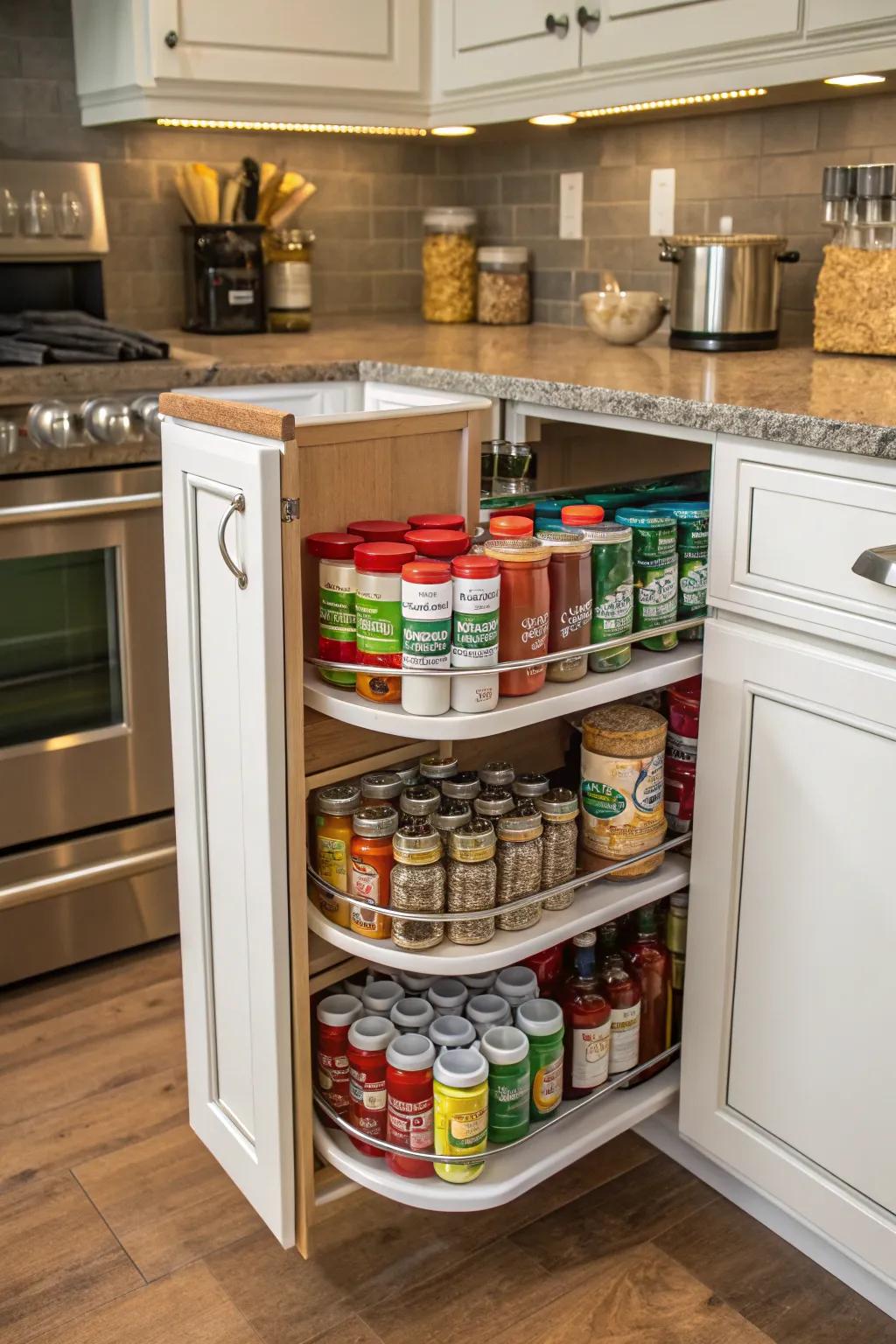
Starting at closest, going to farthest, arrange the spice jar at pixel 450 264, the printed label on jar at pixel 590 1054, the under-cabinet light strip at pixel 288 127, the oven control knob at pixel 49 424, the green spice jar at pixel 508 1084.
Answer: the green spice jar at pixel 508 1084, the printed label on jar at pixel 590 1054, the oven control knob at pixel 49 424, the under-cabinet light strip at pixel 288 127, the spice jar at pixel 450 264

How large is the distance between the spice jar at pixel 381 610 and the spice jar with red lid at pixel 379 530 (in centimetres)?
4

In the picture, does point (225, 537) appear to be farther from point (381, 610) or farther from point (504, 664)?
point (504, 664)

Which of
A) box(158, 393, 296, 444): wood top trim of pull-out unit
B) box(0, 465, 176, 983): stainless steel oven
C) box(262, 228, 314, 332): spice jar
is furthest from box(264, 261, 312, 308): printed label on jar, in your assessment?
box(158, 393, 296, 444): wood top trim of pull-out unit

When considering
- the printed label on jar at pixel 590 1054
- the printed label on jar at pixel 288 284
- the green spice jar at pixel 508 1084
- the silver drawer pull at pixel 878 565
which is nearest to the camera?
the silver drawer pull at pixel 878 565

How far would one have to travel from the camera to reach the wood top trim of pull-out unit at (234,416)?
3.74ft

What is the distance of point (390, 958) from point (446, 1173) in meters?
0.25

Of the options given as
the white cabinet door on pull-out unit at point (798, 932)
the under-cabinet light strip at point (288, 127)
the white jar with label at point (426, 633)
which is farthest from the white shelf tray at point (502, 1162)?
the under-cabinet light strip at point (288, 127)

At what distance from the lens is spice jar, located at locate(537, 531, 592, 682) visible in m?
1.30

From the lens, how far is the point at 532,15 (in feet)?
7.49

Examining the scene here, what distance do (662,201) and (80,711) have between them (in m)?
1.50

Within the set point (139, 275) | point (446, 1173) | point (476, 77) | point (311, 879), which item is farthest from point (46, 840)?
point (476, 77)

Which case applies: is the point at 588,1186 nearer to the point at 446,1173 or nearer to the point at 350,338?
the point at 446,1173

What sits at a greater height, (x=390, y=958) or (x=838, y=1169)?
(x=390, y=958)

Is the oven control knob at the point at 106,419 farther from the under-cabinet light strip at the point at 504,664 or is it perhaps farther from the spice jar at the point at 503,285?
the spice jar at the point at 503,285
